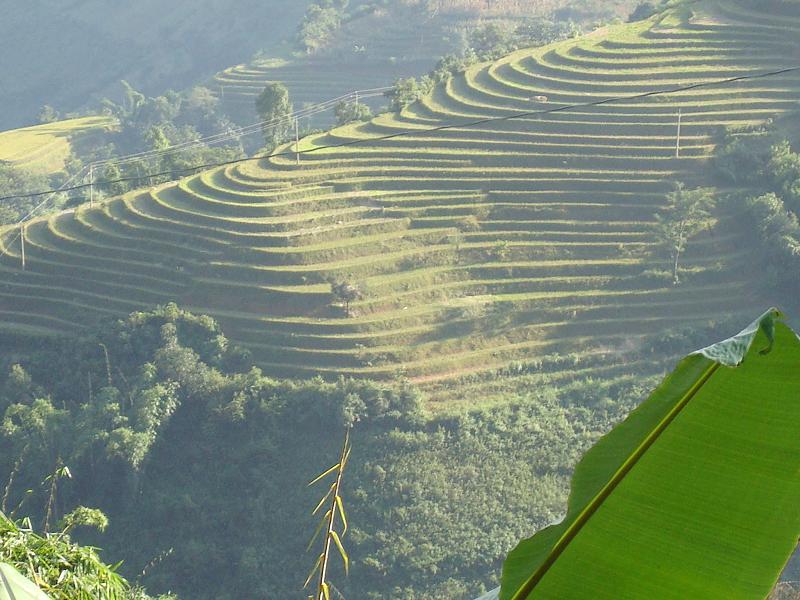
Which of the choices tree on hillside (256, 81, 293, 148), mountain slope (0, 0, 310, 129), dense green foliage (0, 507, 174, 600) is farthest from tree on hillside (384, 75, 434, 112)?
mountain slope (0, 0, 310, 129)

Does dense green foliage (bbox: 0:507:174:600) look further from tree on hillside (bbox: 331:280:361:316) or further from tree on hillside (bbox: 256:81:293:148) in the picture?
tree on hillside (bbox: 256:81:293:148)

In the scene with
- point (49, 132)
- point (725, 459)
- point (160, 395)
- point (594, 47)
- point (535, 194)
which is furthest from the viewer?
point (49, 132)

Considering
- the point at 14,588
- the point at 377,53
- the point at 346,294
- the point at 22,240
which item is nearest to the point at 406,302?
the point at 346,294

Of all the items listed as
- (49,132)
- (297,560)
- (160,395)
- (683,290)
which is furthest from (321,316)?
(49,132)

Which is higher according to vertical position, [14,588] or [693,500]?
[14,588]

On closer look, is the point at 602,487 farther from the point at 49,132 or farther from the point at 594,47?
the point at 49,132

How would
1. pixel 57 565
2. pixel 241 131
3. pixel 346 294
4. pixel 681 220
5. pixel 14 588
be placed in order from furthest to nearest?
1. pixel 241 131
2. pixel 681 220
3. pixel 346 294
4. pixel 57 565
5. pixel 14 588

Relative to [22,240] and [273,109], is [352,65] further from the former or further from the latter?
[22,240]
